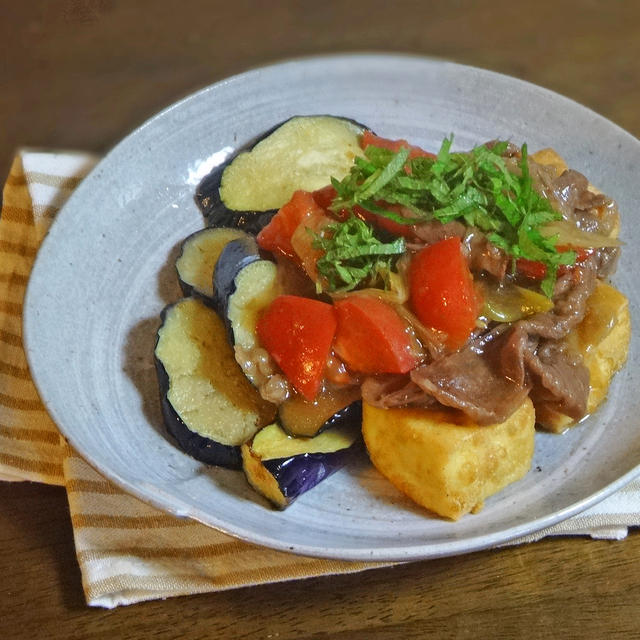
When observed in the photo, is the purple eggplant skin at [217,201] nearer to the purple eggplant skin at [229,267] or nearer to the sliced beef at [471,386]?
the purple eggplant skin at [229,267]

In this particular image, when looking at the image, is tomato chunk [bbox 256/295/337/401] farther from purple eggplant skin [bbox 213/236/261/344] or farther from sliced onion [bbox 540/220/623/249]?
sliced onion [bbox 540/220/623/249]

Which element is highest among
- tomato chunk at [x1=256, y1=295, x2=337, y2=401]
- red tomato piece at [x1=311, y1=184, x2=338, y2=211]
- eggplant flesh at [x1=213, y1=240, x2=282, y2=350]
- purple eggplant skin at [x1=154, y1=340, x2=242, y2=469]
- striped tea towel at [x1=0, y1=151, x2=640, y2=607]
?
red tomato piece at [x1=311, y1=184, x2=338, y2=211]

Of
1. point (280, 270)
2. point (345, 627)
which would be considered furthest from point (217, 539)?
point (280, 270)

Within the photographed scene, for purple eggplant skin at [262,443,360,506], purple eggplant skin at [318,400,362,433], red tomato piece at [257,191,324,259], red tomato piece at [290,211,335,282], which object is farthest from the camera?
red tomato piece at [257,191,324,259]

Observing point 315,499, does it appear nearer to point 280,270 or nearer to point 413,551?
point 413,551

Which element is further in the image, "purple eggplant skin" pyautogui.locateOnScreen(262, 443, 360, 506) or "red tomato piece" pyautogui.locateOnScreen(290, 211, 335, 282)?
"red tomato piece" pyautogui.locateOnScreen(290, 211, 335, 282)

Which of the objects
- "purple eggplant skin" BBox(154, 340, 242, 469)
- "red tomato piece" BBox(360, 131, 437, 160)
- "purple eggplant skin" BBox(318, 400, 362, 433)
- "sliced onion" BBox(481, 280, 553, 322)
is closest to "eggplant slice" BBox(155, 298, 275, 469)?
"purple eggplant skin" BBox(154, 340, 242, 469)

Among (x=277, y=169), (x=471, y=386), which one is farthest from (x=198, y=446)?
(x=277, y=169)
